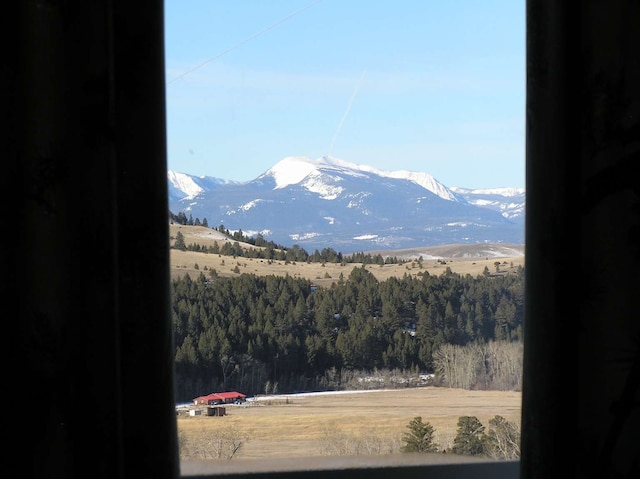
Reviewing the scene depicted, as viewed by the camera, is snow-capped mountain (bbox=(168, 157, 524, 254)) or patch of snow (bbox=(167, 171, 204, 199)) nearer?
patch of snow (bbox=(167, 171, 204, 199))

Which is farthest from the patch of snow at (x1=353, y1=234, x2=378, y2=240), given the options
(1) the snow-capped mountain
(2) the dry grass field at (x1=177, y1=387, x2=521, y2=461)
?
(2) the dry grass field at (x1=177, y1=387, x2=521, y2=461)

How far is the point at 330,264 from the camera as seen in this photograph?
48.4 inches

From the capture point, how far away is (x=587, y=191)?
0.74m

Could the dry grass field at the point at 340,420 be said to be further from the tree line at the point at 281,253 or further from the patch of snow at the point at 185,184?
the patch of snow at the point at 185,184

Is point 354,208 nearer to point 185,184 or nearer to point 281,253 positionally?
point 281,253

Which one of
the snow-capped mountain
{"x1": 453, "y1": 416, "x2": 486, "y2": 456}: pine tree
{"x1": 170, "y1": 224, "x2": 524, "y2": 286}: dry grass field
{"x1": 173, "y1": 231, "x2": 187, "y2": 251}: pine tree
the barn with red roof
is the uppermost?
the snow-capped mountain

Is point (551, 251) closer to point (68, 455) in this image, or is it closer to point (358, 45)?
point (68, 455)

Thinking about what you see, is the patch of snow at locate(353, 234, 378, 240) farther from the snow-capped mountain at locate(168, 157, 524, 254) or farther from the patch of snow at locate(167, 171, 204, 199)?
the patch of snow at locate(167, 171, 204, 199)

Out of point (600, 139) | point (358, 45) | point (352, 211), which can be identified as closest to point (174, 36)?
point (358, 45)

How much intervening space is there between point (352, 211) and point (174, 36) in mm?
434

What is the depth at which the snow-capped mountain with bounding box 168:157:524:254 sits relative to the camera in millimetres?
1253

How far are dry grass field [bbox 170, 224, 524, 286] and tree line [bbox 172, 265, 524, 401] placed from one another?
11 millimetres

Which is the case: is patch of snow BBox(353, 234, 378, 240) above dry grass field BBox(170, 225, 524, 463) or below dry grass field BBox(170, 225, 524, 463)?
above

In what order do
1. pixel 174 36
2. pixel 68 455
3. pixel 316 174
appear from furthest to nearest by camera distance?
pixel 316 174
pixel 174 36
pixel 68 455
